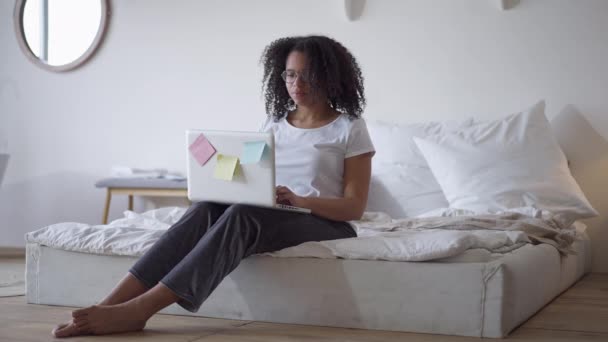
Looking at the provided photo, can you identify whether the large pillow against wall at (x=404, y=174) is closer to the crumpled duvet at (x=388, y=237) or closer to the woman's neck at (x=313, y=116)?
the crumpled duvet at (x=388, y=237)

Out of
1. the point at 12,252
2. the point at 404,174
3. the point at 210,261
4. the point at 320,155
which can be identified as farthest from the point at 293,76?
the point at 12,252

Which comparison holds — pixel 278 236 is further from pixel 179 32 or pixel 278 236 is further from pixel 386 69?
pixel 179 32

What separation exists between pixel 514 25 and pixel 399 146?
84 centimetres

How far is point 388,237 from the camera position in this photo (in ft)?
7.48

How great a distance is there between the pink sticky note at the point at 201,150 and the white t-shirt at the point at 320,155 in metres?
0.33

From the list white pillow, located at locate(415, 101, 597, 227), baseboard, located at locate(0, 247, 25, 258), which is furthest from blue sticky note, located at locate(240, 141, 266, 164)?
baseboard, located at locate(0, 247, 25, 258)

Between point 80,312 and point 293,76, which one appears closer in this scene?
point 80,312

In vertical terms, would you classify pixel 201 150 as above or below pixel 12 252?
above

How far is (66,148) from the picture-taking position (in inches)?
188

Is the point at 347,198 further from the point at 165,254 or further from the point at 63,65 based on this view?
the point at 63,65

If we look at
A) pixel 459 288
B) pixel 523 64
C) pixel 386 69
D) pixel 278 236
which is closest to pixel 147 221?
pixel 278 236

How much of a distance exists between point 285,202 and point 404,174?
143cm

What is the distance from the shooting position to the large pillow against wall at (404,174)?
3.48m

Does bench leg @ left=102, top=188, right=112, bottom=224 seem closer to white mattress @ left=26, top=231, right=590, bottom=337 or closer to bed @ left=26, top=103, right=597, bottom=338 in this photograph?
bed @ left=26, top=103, right=597, bottom=338
